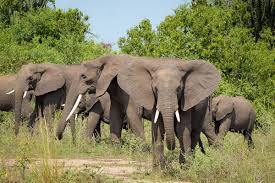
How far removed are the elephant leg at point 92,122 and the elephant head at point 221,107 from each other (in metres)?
3.61

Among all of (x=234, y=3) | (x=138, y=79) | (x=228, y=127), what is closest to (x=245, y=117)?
(x=228, y=127)

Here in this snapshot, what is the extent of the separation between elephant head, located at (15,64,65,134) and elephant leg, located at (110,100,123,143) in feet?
10.1

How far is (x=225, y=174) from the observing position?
916 centimetres

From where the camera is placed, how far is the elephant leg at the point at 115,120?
14172mm

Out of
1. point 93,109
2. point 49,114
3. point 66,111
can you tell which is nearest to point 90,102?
point 93,109

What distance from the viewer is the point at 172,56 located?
2402cm

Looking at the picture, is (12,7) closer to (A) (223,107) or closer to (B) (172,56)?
(B) (172,56)

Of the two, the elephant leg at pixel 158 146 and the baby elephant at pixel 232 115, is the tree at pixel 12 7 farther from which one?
the elephant leg at pixel 158 146

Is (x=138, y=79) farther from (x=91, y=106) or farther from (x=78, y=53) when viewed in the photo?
(x=78, y=53)

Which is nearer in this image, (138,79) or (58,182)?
(58,182)

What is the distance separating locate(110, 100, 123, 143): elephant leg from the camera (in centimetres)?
1417

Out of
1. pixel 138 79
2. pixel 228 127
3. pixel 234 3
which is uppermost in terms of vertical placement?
pixel 234 3

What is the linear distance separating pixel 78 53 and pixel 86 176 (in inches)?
749

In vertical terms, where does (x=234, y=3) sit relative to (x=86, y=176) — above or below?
above
